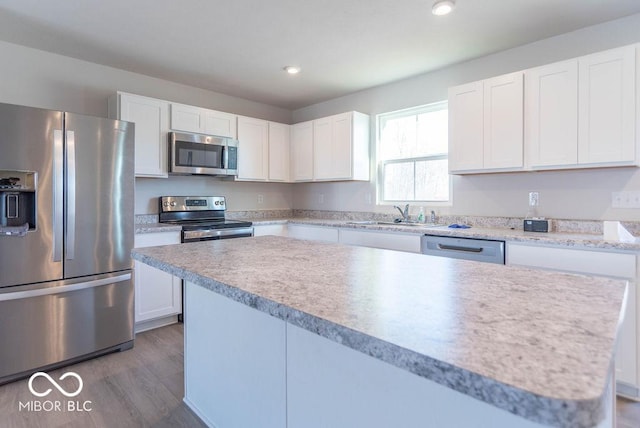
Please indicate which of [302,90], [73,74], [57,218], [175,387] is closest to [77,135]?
[57,218]

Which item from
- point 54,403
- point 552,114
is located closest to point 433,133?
point 552,114

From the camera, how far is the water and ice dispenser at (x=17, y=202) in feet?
7.21

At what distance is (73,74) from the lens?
316cm

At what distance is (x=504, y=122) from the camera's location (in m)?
2.71

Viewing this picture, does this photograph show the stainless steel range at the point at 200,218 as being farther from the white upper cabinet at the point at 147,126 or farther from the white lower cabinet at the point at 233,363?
the white lower cabinet at the point at 233,363

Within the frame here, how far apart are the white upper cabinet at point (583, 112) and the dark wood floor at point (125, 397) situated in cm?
156

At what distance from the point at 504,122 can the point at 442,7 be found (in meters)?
1.01

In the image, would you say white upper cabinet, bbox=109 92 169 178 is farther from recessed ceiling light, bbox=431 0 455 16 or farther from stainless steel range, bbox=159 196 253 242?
recessed ceiling light, bbox=431 0 455 16

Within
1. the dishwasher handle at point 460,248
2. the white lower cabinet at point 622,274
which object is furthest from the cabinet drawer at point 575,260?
the dishwasher handle at point 460,248

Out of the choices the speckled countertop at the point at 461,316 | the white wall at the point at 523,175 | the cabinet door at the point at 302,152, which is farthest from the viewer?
the cabinet door at the point at 302,152

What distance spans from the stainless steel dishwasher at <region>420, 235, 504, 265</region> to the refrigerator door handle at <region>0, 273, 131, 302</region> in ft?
7.88

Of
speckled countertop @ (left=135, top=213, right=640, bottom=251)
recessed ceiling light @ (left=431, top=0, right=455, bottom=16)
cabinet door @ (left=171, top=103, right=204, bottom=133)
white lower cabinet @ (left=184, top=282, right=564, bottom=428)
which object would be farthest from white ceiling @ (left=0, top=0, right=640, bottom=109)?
white lower cabinet @ (left=184, top=282, right=564, bottom=428)

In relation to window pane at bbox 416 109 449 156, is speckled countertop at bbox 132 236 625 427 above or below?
below

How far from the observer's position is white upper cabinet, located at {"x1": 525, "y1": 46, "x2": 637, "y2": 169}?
7.34 feet
